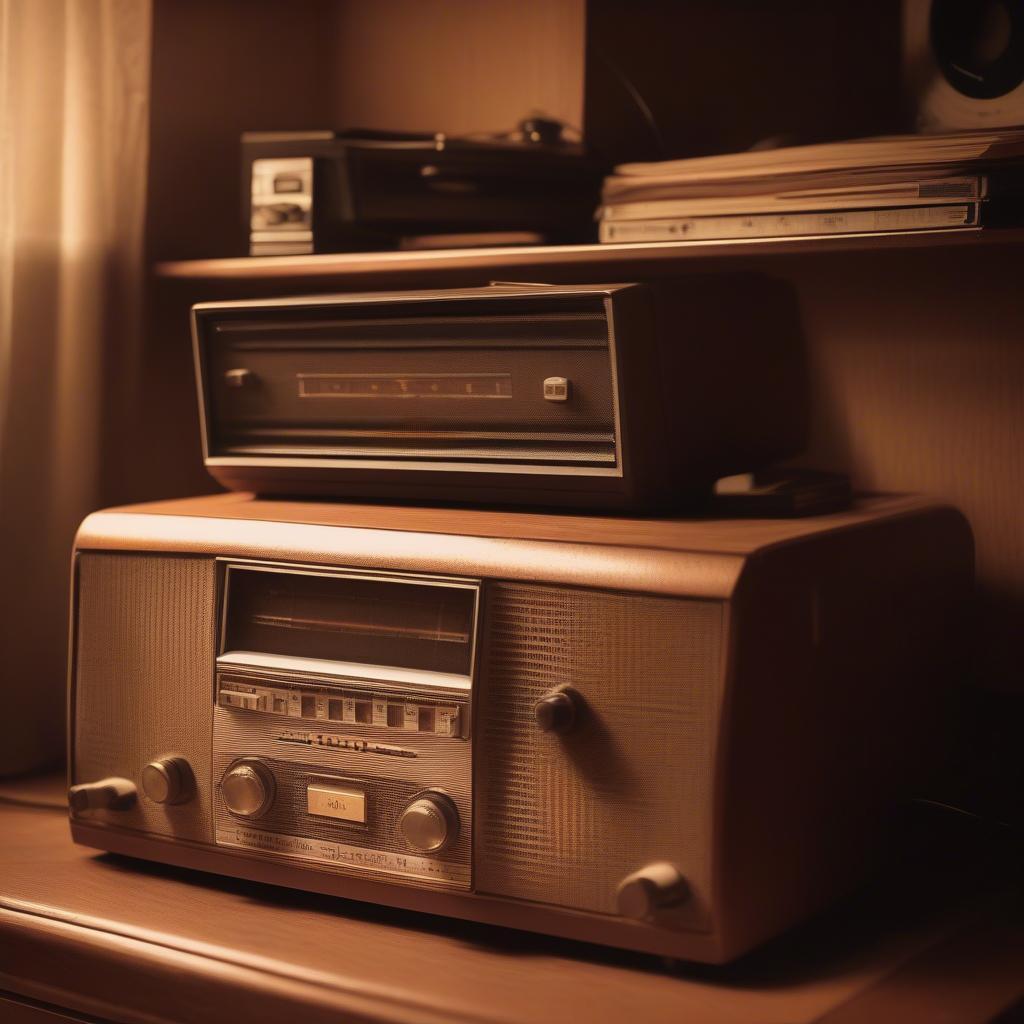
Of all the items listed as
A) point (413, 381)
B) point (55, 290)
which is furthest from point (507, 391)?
point (55, 290)

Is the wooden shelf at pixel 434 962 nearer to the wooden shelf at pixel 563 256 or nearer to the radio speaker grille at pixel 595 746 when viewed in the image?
the radio speaker grille at pixel 595 746

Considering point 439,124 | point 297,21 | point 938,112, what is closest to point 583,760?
point 938,112

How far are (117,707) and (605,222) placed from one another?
1.88 feet

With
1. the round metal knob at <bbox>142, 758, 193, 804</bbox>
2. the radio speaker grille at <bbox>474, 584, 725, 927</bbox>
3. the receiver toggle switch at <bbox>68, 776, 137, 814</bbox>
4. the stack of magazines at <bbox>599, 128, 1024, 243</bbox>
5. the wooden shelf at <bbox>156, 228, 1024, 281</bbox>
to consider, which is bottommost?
the receiver toggle switch at <bbox>68, 776, 137, 814</bbox>

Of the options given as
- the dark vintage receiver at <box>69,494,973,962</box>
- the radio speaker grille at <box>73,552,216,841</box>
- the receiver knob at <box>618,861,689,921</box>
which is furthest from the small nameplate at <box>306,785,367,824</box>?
the receiver knob at <box>618,861,689,921</box>

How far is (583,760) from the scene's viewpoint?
0.94 metres

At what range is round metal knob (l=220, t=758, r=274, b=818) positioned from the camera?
105 cm

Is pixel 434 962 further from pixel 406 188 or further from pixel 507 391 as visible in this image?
pixel 406 188

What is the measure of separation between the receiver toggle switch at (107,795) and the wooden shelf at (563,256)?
1.59 feet

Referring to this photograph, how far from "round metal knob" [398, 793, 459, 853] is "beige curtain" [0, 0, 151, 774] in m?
0.62

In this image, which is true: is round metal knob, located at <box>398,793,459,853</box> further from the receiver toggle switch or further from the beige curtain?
the beige curtain

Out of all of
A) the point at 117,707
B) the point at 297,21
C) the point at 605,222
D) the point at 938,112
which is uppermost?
the point at 297,21

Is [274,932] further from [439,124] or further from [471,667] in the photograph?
[439,124]

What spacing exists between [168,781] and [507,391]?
400mm
